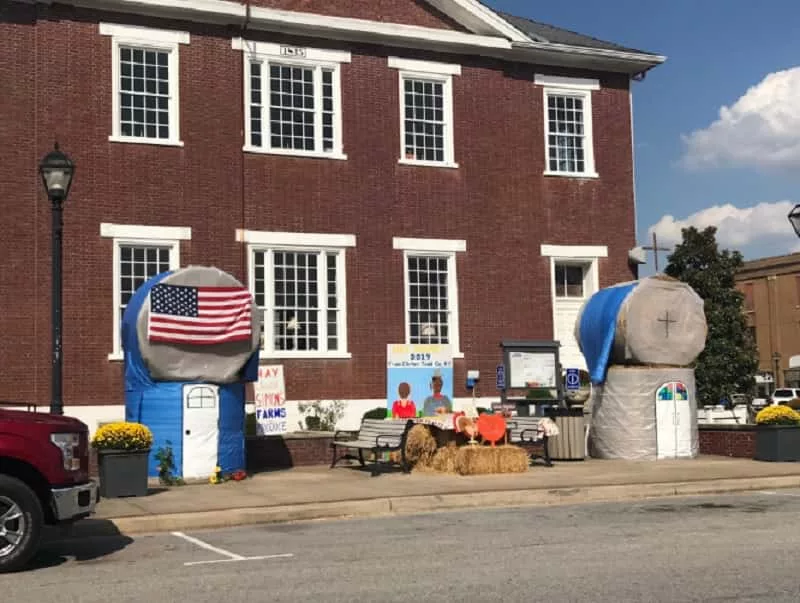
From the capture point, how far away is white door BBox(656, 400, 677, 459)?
19609 millimetres

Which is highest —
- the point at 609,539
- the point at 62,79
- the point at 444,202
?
the point at 62,79

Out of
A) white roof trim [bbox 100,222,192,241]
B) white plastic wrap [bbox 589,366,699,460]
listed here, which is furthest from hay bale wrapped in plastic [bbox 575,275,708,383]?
white roof trim [bbox 100,222,192,241]

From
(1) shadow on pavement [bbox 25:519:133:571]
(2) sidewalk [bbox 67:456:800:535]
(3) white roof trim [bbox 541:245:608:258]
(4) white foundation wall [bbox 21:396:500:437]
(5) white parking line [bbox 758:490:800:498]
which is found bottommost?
(5) white parking line [bbox 758:490:800:498]

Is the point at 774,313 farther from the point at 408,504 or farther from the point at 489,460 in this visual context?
the point at 408,504

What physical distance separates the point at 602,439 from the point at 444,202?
6.55 m

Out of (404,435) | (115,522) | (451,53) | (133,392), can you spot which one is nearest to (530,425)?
(404,435)

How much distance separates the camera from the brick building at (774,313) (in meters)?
66.8

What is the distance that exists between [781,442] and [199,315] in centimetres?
1058

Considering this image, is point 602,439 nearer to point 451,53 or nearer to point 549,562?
point 451,53

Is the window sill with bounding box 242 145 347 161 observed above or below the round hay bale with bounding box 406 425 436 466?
above

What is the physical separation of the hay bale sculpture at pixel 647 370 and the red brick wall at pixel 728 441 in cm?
99

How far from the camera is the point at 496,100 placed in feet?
79.5

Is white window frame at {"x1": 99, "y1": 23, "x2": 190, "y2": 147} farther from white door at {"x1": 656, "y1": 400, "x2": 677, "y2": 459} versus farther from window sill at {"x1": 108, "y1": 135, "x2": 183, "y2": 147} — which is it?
white door at {"x1": 656, "y1": 400, "x2": 677, "y2": 459}

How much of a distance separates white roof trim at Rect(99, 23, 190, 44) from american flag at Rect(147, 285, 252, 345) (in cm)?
668
